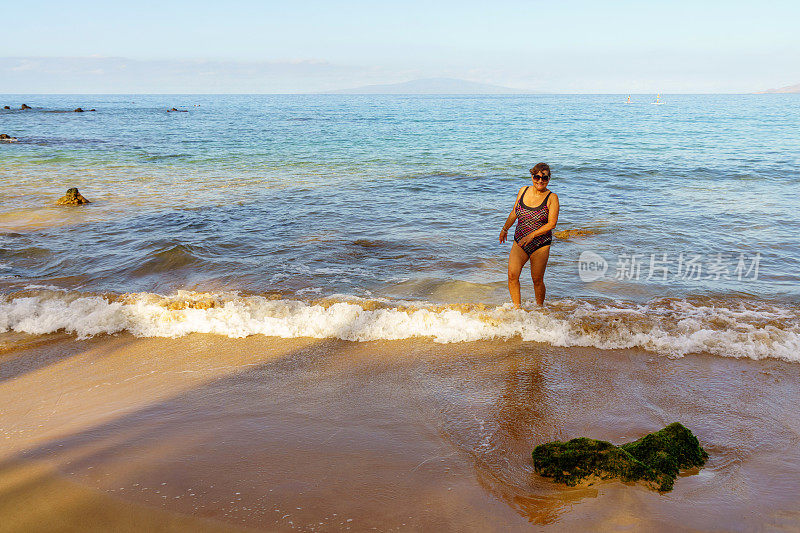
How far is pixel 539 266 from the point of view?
20.2ft

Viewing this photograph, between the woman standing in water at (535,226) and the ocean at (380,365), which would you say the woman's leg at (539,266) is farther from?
the ocean at (380,365)

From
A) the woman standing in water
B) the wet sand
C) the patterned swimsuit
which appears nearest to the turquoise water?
the woman standing in water

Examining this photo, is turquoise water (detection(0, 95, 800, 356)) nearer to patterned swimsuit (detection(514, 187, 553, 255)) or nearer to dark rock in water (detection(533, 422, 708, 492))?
patterned swimsuit (detection(514, 187, 553, 255))

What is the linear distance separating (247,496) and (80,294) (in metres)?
5.15

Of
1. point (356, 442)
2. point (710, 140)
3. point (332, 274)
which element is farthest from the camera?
point (710, 140)

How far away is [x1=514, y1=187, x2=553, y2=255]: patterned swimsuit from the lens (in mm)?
5906

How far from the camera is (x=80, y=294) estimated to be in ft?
22.6

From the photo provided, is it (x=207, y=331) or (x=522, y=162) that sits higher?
(x=522, y=162)

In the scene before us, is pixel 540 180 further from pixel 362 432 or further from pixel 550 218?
pixel 362 432

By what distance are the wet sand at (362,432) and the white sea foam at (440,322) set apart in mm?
196

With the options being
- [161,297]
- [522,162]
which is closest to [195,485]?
[161,297]

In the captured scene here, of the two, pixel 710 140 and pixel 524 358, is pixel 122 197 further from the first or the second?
pixel 710 140

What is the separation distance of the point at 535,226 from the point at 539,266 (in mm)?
496

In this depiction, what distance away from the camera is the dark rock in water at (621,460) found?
3.21 meters
